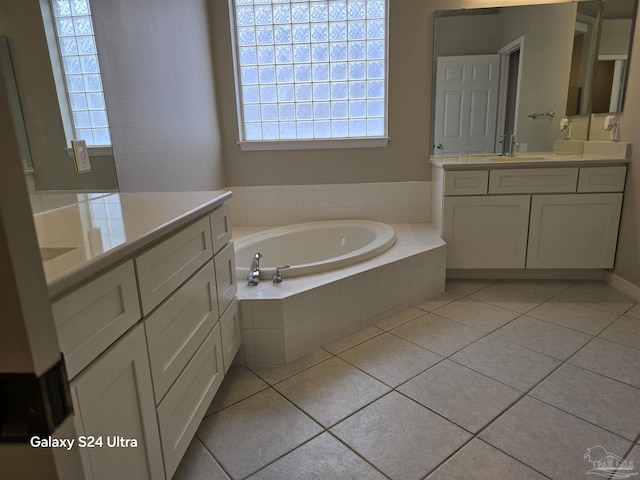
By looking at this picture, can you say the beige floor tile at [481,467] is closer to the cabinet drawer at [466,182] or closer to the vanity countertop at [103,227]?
the vanity countertop at [103,227]

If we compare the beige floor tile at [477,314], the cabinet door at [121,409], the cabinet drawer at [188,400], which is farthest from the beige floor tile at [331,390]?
the beige floor tile at [477,314]

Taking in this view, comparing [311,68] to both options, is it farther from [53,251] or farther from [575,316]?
[53,251]

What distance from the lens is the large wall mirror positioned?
2.85 meters

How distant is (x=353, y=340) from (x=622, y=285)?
1.90m

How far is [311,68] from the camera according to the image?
3.18 metres

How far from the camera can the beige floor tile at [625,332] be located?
2093 mm

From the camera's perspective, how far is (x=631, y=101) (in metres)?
2.59

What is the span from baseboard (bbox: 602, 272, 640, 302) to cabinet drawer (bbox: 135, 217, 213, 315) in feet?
8.70

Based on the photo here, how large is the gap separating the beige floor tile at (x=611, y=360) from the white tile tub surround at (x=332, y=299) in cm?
94

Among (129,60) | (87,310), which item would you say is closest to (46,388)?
(87,310)

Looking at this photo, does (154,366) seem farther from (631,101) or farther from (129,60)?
(631,101)

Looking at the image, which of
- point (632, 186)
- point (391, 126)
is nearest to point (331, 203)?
point (391, 126)

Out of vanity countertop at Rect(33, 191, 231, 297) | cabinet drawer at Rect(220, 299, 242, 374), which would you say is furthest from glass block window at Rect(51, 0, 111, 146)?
cabinet drawer at Rect(220, 299, 242, 374)

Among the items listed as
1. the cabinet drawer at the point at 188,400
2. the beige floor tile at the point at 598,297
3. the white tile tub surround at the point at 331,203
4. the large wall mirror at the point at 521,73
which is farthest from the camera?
the white tile tub surround at the point at 331,203
